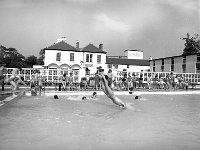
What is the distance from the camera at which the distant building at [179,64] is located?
38250 millimetres

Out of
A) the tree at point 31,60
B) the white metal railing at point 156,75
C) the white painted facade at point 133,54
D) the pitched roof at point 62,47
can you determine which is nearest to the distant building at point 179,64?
the white metal railing at point 156,75

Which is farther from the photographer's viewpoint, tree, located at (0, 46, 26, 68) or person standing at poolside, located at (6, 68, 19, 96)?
tree, located at (0, 46, 26, 68)

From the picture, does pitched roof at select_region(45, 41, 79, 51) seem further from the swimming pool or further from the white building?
the swimming pool

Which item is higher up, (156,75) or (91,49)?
(91,49)

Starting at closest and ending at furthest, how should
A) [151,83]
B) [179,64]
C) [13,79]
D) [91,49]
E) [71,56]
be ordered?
[13,79]
[151,83]
[179,64]
[71,56]
[91,49]

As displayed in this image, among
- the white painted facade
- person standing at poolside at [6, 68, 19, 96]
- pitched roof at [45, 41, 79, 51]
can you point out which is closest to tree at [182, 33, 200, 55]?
the white painted facade

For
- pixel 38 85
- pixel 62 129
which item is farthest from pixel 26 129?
pixel 38 85

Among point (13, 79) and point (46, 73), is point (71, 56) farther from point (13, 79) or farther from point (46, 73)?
point (13, 79)

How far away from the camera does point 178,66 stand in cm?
4262

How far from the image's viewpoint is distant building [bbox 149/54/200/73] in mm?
38250

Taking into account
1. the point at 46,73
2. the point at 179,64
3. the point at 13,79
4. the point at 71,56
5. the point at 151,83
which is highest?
the point at 71,56

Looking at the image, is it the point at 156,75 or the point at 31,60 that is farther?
the point at 31,60

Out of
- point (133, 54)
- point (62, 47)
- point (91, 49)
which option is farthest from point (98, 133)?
point (133, 54)

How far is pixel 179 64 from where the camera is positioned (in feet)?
139
